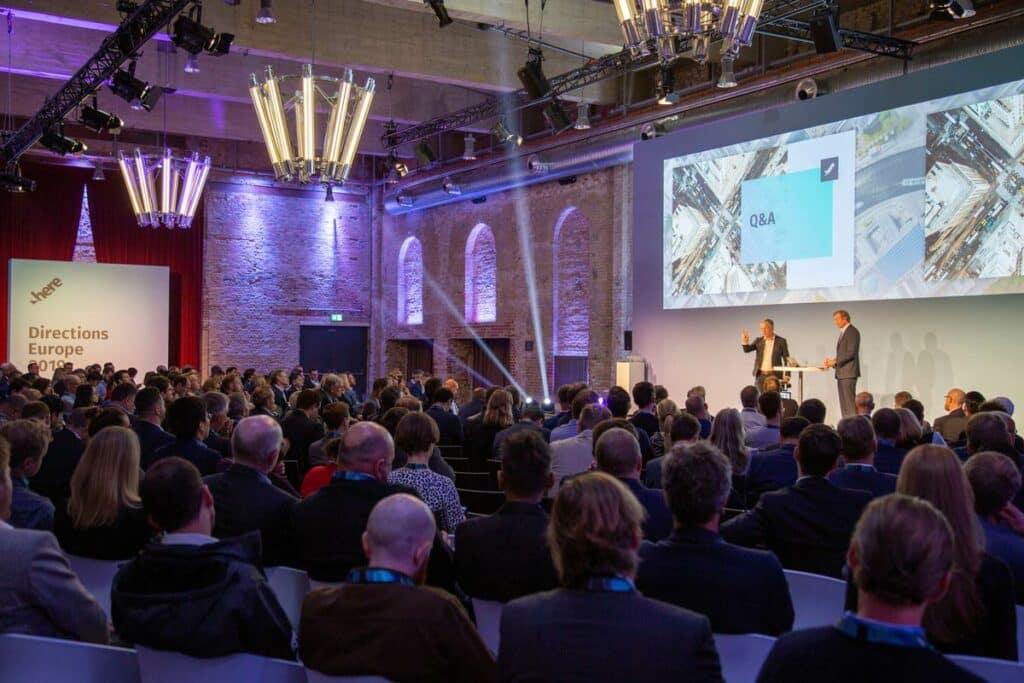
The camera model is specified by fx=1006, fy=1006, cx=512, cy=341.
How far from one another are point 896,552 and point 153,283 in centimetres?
2089

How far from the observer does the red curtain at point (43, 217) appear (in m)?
20.2

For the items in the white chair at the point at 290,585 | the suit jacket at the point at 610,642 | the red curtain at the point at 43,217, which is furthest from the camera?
the red curtain at the point at 43,217

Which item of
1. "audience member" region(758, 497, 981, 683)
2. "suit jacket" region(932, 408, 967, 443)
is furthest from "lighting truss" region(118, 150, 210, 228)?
"audience member" region(758, 497, 981, 683)

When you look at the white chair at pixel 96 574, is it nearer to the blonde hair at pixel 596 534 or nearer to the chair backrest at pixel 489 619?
the chair backrest at pixel 489 619

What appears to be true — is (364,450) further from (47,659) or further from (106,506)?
(47,659)

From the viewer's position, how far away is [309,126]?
8.20 metres

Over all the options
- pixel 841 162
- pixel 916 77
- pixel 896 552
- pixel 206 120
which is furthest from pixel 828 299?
pixel 206 120

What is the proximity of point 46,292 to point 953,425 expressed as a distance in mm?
17342

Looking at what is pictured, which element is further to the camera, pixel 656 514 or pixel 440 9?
pixel 440 9

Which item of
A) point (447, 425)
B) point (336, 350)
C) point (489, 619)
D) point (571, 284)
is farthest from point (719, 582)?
point (336, 350)

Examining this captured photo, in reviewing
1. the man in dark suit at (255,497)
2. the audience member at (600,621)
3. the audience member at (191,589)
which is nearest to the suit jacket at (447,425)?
the man in dark suit at (255,497)

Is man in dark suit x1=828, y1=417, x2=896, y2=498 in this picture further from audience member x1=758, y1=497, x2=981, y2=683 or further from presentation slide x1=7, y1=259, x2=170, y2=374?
presentation slide x1=7, y1=259, x2=170, y2=374

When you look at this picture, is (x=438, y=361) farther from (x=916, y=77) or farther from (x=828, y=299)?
(x=916, y=77)

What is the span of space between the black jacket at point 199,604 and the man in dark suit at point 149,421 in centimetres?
410
